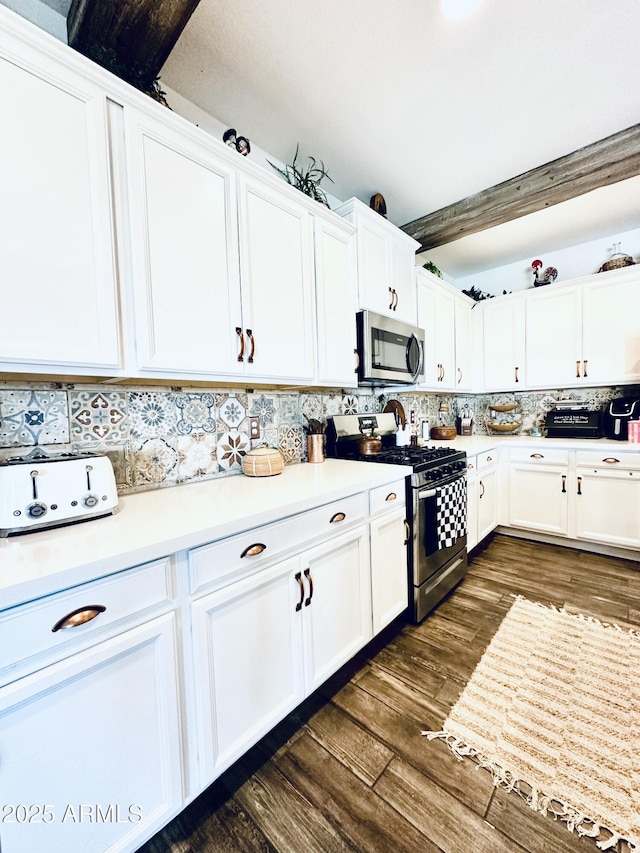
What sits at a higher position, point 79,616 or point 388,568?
point 79,616

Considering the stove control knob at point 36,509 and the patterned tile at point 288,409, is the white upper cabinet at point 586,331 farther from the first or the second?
the stove control knob at point 36,509

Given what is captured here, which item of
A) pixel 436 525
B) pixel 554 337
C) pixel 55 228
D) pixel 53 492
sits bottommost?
pixel 436 525

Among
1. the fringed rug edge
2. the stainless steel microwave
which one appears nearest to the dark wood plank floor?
the fringed rug edge

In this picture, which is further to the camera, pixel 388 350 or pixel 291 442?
Answer: pixel 388 350

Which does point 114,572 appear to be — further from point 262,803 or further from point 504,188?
point 504,188

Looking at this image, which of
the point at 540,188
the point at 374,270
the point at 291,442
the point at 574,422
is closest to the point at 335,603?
the point at 291,442

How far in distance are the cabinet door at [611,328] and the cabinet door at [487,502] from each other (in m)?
1.32

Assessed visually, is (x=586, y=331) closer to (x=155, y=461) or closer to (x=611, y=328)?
(x=611, y=328)

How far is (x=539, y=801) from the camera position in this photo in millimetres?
1118

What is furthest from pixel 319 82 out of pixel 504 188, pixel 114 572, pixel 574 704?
pixel 574 704

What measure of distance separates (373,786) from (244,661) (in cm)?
63

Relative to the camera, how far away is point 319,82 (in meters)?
1.64

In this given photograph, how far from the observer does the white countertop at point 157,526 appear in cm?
75

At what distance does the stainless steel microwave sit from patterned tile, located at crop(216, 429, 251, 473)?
884 mm
